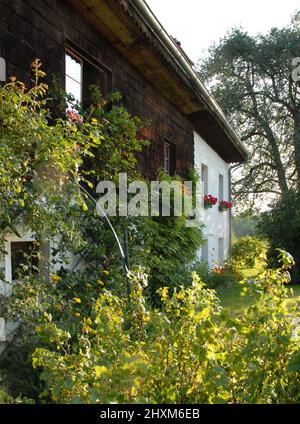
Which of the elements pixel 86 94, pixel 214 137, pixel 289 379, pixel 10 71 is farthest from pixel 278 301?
pixel 214 137

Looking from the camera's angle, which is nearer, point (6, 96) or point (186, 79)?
point (6, 96)

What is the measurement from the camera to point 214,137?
1177 cm

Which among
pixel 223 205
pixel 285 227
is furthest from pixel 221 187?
pixel 285 227

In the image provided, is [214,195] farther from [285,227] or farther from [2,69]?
[2,69]

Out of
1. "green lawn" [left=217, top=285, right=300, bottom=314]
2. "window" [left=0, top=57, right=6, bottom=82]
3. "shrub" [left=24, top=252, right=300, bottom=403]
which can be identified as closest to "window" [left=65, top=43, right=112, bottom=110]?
"window" [left=0, top=57, right=6, bottom=82]

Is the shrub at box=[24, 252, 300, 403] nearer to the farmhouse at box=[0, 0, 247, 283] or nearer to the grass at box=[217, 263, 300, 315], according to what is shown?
the farmhouse at box=[0, 0, 247, 283]

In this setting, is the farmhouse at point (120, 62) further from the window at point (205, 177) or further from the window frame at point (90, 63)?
the window at point (205, 177)

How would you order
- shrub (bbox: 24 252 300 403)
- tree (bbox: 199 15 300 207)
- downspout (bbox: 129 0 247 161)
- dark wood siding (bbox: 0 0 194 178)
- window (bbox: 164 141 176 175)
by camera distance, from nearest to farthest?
shrub (bbox: 24 252 300 403)
dark wood siding (bbox: 0 0 194 178)
downspout (bbox: 129 0 247 161)
window (bbox: 164 141 176 175)
tree (bbox: 199 15 300 207)

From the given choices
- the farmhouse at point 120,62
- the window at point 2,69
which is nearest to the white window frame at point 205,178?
the farmhouse at point 120,62

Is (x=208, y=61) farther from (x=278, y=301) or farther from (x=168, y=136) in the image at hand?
(x=278, y=301)

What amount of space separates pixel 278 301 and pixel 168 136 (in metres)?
6.74

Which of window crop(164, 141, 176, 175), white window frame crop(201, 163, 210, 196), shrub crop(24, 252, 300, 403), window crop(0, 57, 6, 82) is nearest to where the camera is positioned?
shrub crop(24, 252, 300, 403)

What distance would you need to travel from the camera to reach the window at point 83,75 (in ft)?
17.9

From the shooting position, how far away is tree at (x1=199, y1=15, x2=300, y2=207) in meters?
18.4
